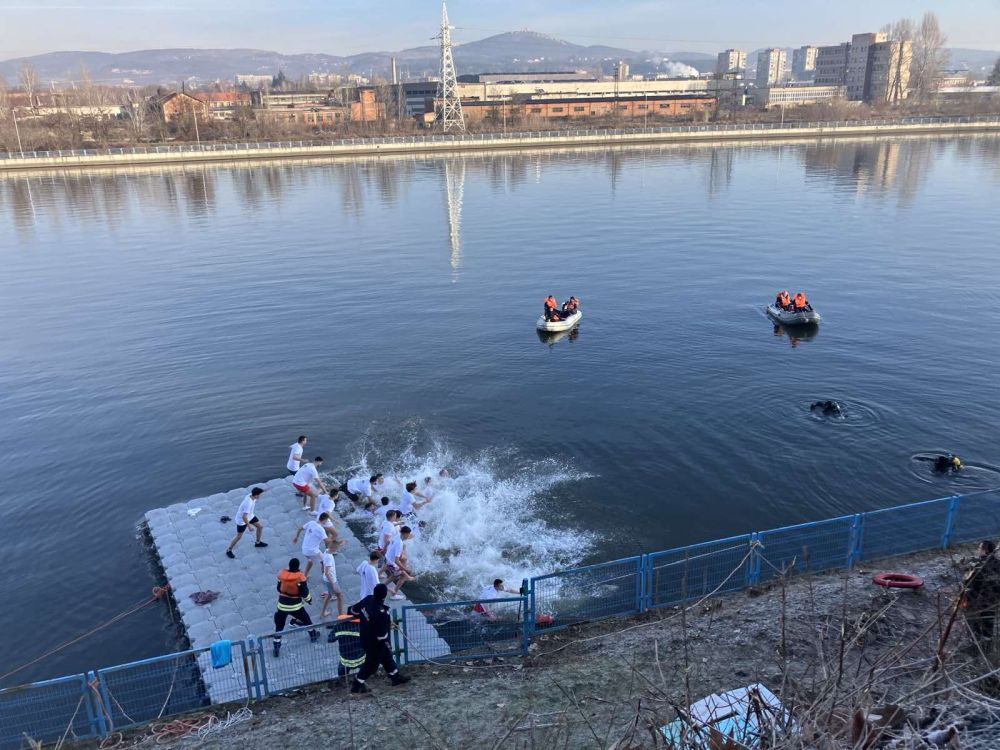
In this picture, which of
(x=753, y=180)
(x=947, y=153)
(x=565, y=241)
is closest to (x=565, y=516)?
(x=565, y=241)

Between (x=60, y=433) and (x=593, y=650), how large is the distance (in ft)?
67.1

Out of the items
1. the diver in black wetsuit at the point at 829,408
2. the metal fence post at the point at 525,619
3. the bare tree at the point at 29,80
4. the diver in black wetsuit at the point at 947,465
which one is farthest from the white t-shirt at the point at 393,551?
the bare tree at the point at 29,80

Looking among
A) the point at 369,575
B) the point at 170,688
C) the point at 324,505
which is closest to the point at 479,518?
the point at 324,505

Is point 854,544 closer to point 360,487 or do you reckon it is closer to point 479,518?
point 479,518

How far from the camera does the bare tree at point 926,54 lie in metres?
180

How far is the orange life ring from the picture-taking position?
13.5m

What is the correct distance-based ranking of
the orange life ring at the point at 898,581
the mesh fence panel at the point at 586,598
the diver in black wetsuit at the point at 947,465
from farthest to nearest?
the diver in black wetsuit at the point at 947,465
the mesh fence panel at the point at 586,598
the orange life ring at the point at 898,581

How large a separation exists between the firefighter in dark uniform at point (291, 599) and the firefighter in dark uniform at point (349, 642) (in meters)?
1.33

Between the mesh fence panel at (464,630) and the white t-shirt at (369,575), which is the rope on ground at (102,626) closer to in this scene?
the white t-shirt at (369,575)

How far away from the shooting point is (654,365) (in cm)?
2981

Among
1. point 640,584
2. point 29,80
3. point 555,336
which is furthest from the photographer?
point 29,80

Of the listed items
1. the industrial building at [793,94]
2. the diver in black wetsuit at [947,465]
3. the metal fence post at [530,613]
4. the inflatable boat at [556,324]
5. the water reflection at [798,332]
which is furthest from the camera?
the industrial building at [793,94]

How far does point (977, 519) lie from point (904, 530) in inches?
170

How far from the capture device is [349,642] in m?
11.7
